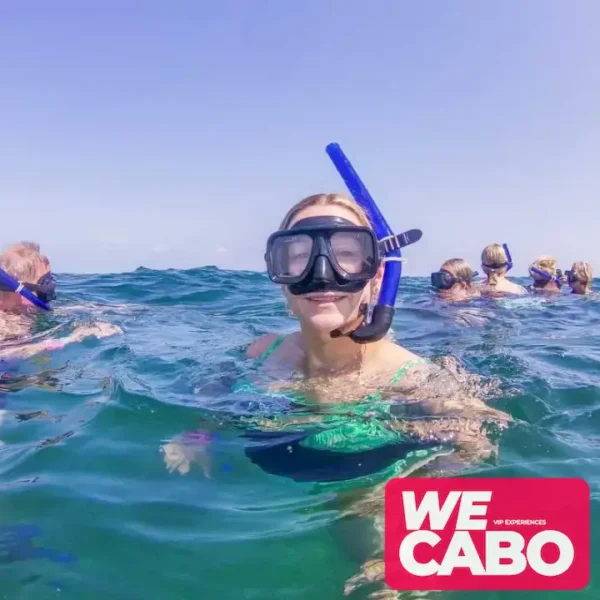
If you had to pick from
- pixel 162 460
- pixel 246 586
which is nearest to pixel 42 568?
pixel 246 586

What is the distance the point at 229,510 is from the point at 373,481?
596mm

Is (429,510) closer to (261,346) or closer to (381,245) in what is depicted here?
(381,245)

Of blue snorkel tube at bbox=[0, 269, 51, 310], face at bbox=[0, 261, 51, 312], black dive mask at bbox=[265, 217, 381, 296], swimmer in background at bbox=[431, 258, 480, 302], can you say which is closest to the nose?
black dive mask at bbox=[265, 217, 381, 296]

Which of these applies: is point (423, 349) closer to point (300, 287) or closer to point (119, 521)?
point (300, 287)

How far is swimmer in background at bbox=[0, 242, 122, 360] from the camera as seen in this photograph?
554 centimetres

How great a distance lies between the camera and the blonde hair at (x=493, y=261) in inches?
393

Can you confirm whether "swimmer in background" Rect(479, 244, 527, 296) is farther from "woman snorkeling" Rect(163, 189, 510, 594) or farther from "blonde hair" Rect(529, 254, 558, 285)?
"woman snorkeling" Rect(163, 189, 510, 594)

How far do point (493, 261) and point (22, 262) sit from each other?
23.7 ft

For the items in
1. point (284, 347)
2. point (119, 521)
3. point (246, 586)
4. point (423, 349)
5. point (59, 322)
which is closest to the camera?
point (246, 586)

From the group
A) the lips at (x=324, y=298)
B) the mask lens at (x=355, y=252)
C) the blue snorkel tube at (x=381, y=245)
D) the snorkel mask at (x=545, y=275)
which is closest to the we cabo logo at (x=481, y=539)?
the blue snorkel tube at (x=381, y=245)

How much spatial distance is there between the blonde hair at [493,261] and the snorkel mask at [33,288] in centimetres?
688

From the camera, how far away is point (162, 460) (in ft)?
9.32

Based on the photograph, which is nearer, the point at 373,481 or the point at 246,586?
the point at 246,586

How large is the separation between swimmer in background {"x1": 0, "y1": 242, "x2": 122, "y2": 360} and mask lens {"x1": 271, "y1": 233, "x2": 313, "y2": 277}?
3190 millimetres
